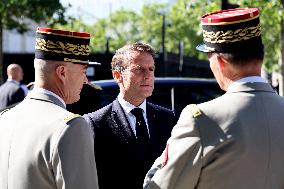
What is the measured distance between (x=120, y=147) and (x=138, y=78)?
52 centimetres

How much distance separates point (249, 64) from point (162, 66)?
1907 cm

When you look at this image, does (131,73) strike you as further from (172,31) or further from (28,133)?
(172,31)

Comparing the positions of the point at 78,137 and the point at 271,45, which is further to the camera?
the point at 271,45

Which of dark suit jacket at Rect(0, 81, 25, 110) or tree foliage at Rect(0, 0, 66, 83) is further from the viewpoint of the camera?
tree foliage at Rect(0, 0, 66, 83)

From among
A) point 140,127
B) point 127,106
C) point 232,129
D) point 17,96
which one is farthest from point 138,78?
point 17,96

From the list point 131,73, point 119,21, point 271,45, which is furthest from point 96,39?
point 131,73

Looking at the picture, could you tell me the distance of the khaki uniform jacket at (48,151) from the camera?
301 cm

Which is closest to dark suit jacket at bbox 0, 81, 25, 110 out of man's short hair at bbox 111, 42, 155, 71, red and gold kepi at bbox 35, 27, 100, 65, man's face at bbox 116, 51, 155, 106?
man's short hair at bbox 111, 42, 155, 71

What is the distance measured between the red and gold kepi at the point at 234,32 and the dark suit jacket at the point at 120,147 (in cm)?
127

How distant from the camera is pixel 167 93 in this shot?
8211 mm

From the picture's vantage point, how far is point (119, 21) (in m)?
51.0

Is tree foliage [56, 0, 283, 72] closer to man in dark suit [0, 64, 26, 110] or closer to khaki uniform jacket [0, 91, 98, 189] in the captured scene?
man in dark suit [0, 64, 26, 110]

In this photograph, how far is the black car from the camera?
25.5 feet

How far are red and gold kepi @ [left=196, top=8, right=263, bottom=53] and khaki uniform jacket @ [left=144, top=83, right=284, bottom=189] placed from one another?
179mm
